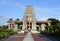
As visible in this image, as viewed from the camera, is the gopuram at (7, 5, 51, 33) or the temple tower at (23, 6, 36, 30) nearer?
the gopuram at (7, 5, 51, 33)

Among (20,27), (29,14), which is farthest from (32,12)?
(20,27)

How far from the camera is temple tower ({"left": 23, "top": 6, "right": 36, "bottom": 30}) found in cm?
11831

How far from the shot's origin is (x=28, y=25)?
124 meters

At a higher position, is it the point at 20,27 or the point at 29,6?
the point at 29,6

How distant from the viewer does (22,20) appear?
12144 cm

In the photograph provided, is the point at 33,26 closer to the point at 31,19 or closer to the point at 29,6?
the point at 31,19

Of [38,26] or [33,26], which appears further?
[38,26]

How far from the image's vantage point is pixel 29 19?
12100 centimetres

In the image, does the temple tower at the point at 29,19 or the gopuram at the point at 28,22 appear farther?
the temple tower at the point at 29,19

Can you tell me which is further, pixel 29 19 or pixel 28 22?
pixel 28 22

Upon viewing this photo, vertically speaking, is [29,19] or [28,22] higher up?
[29,19]

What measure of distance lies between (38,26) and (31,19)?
7251mm

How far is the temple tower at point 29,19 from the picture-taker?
388 ft

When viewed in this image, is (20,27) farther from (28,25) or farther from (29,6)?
(29,6)
